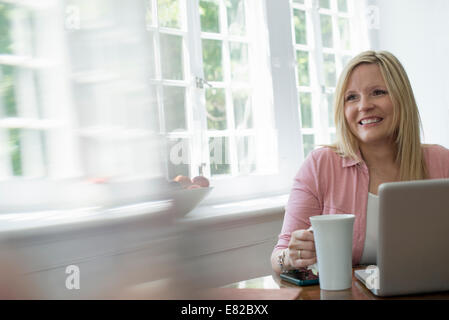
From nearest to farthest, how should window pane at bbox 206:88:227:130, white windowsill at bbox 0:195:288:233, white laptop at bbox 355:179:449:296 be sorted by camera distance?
white windowsill at bbox 0:195:288:233
white laptop at bbox 355:179:449:296
window pane at bbox 206:88:227:130

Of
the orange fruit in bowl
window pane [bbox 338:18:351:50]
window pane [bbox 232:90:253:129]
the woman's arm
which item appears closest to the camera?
the orange fruit in bowl

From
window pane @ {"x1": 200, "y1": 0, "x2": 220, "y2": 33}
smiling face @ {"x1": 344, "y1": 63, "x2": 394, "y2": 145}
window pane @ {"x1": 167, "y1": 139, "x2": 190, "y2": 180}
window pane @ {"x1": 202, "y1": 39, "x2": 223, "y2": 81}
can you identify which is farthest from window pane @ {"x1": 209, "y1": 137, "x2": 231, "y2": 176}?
window pane @ {"x1": 167, "y1": 139, "x2": 190, "y2": 180}

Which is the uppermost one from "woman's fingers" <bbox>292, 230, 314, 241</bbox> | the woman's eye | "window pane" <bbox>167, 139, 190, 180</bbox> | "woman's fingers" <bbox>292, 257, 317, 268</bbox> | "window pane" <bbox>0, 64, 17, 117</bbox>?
the woman's eye

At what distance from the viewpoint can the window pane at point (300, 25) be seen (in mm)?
2492

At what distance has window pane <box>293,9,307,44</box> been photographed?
249 cm

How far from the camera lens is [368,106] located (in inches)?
62.6

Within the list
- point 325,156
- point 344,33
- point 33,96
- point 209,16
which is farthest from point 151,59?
point 344,33

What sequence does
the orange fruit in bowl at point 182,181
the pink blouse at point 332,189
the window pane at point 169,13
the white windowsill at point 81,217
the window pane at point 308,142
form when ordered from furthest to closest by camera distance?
the window pane at point 308,142 → the window pane at point 169,13 → the pink blouse at point 332,189 → the orange fruit in bowl at point 182,181 → the white windowsill at point 81,217

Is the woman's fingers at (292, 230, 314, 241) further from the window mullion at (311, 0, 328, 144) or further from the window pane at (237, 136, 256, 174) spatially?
the window mullion at (311, 0, 328, 144)

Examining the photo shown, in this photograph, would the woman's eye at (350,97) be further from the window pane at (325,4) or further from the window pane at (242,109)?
the window pane at (325,4)

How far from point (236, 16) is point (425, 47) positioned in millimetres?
1197

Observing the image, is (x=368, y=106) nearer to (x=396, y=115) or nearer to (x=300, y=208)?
(x=396, y=115)

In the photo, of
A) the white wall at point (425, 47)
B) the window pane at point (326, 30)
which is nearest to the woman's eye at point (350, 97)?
the window pane at point (326, 30)

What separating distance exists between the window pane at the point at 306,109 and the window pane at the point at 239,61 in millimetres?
419
